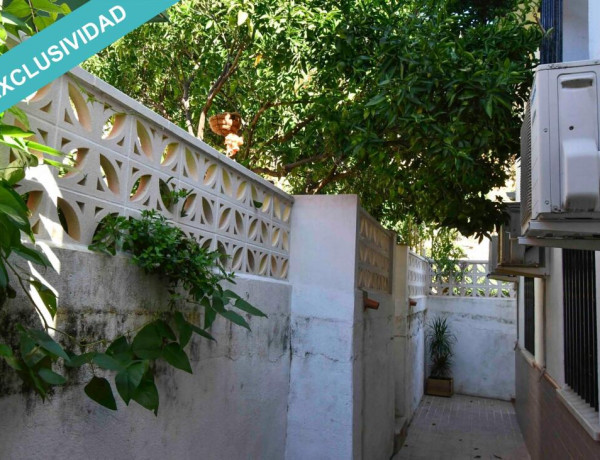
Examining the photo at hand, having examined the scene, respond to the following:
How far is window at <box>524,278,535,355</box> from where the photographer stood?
764cm

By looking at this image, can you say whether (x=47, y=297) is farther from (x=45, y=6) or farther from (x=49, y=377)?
(x=45, y=6)

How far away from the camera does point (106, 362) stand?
1846 mm

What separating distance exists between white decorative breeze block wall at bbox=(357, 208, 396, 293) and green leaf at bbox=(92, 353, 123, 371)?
306 cm

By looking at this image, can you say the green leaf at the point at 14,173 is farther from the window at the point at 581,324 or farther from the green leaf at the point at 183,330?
the window at the point at 581,324

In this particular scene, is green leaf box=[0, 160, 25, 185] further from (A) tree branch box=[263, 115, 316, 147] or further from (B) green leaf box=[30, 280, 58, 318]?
(A) tree branch box=[263, 115, 316, 147]

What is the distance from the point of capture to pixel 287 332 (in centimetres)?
431

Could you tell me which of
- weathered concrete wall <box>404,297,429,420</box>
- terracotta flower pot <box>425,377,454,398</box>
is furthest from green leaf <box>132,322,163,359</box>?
terracotta flower pot <box>425,377,454,398</box>

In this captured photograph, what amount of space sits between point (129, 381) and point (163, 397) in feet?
2.73

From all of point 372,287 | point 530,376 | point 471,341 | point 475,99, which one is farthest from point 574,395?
point 471,341

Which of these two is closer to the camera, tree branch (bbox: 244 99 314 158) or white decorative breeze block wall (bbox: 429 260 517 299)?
tree branch (bbox: 244 99 314 158)

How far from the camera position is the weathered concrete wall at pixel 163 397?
77.2 inches

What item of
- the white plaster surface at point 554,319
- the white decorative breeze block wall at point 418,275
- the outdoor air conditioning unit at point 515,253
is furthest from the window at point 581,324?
Answer: the white decorative breeze block wall at point 418,275

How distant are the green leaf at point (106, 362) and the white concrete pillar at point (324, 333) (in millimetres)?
2568

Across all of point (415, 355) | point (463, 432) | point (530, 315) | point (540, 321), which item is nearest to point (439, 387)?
point (415, 355)
